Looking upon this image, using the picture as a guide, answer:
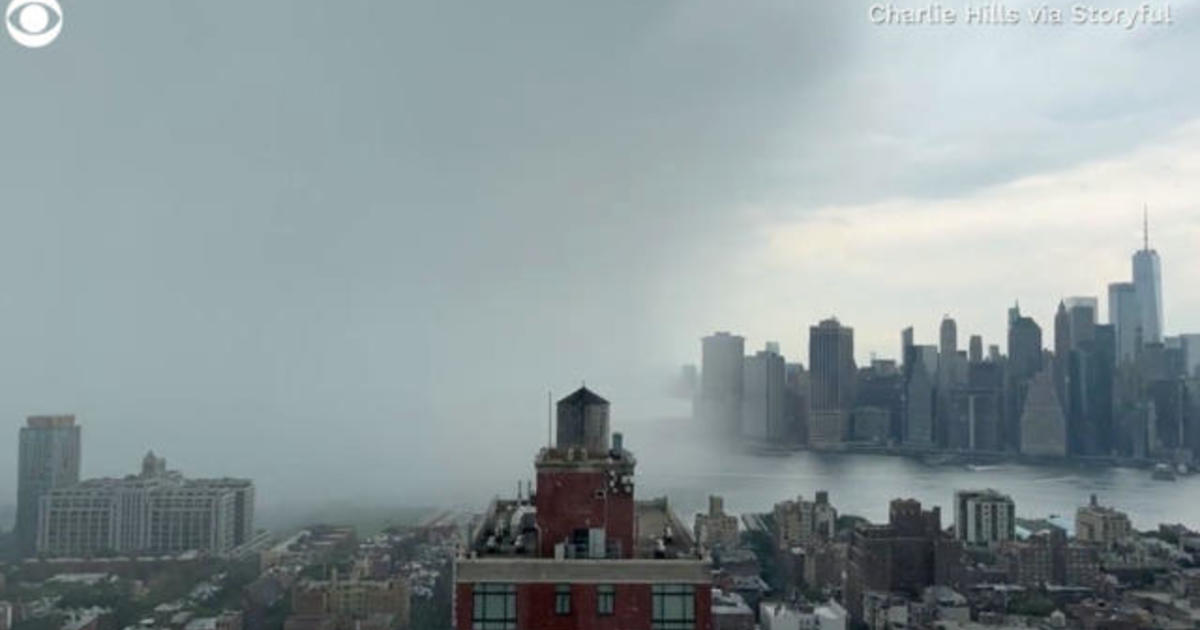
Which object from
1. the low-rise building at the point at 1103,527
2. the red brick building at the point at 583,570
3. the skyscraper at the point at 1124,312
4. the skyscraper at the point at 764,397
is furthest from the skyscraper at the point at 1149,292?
the red brick building at the point at 583,570

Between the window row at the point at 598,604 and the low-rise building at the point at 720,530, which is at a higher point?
the window row at the point at 598,604

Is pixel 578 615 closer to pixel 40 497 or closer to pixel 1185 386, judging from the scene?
pixel 40 497

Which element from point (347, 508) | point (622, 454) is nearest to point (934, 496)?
point (347, 508)

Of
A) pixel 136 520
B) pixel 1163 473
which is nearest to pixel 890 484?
pixel 1163 473

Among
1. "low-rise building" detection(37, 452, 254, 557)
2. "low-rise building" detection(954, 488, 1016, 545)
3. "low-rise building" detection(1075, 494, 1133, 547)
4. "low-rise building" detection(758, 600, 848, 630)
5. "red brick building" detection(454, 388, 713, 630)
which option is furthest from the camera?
"low-rise building" detection(954, 488, 1016, 545)

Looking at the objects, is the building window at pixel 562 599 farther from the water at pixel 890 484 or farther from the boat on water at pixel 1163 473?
the boat on water at pixel 1163 473

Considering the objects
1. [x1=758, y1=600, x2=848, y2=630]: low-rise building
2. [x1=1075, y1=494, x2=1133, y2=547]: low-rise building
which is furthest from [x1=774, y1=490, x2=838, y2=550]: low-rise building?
[x1=758, y1=600, x2=848, y2=630]: low-rise building

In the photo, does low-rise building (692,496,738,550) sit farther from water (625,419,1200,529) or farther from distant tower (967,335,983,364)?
distant tower (967,335,983,364)

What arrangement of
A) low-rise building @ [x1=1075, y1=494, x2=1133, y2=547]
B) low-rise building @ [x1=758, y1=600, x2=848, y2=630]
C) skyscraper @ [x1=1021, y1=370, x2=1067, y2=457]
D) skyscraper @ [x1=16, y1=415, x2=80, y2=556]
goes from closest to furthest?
1. low-rise building @ [x1=758, y1=600, x2=848, y2=630]
2. low-rise building @ [x1=1075, y1=494, x2=1133, y2=547]
3. skyscraper @ [x1=16, y1=415, x2=80, y2=556]
4. skyscraper @ [x1=1021, y1=370, x2=1067, y2=457]
